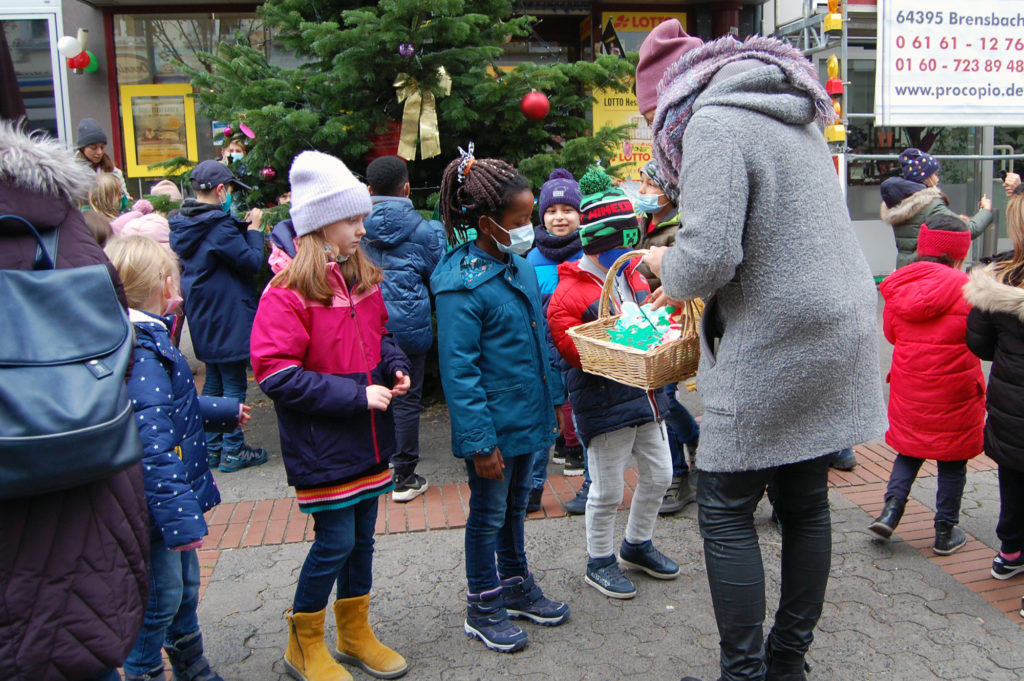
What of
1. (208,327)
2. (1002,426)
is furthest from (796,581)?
(208,327)

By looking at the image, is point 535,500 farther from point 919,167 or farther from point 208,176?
point 919,167

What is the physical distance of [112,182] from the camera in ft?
18.3

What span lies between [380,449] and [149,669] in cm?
99

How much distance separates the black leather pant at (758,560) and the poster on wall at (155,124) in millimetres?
8395

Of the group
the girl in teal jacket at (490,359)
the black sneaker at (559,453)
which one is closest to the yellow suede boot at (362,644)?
the girl in teal jacket at (490,359)

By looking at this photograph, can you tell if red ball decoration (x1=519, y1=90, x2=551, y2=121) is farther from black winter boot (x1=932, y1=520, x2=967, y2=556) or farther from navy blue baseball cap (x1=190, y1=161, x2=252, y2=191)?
black winter boot (x1=932, y1=520, x2=967, y2=556)

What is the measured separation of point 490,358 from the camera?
315cm

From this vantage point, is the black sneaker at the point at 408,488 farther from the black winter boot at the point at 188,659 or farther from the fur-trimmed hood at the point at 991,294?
the fur-trimmed hood at the point at 991,294

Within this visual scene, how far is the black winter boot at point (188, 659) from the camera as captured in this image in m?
2.95

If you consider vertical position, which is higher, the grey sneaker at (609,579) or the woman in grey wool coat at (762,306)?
the woman in grey wool coat at (762,306)

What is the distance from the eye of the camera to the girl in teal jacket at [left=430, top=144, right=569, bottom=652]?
3.05 meters

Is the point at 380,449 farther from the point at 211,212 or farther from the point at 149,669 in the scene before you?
the point at 211,212

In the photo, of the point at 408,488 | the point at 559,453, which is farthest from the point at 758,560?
the point at 559,453

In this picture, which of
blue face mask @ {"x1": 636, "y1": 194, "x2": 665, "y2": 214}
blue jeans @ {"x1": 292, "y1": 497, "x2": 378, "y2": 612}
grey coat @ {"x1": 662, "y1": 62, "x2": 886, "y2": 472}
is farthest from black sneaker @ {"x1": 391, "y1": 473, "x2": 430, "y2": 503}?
grey coat @ {"x1": 662, "y1": 62, "x2": 886, "y2": 472}
